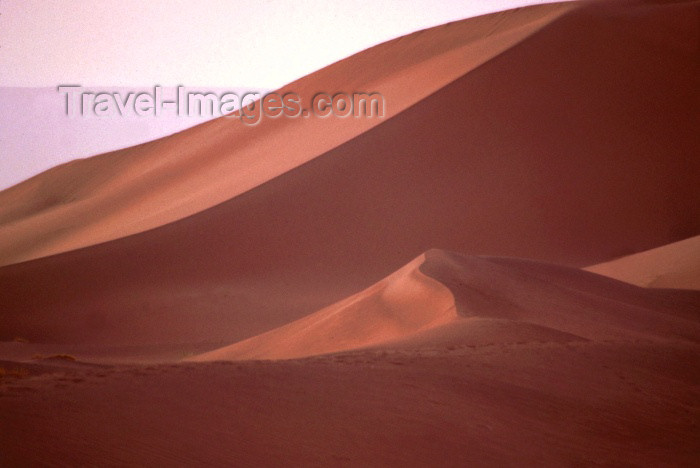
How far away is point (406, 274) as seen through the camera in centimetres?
1180

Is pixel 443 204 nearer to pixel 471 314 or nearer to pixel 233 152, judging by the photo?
pixel 471 314

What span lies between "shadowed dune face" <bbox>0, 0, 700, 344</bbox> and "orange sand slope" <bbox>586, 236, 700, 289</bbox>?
50.9 inches

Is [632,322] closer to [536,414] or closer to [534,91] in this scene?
[536,414]

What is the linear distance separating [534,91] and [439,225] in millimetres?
7221

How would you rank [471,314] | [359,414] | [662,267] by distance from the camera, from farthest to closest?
[662,267]
[471,314]
[359,414]

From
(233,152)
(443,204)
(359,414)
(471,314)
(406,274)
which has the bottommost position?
(359,414)

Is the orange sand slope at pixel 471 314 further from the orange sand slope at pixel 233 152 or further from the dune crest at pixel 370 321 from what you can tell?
the orange sand slope at pixel 233 152

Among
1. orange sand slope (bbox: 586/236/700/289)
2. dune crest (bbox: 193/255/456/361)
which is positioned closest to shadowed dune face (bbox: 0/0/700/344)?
orange sand slope (bbox: 586/236/700/289)

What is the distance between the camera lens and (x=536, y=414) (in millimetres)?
6102

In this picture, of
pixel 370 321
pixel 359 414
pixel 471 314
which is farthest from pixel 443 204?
pixel 359 414

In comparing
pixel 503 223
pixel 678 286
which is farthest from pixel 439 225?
pixel 678 286

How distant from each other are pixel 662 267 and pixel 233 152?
18.0 metres

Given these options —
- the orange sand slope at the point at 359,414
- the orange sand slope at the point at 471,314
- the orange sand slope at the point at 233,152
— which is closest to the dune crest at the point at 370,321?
the orange sand slope at the point at 471,314

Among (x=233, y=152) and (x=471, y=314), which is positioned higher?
(x=233, y=152)
